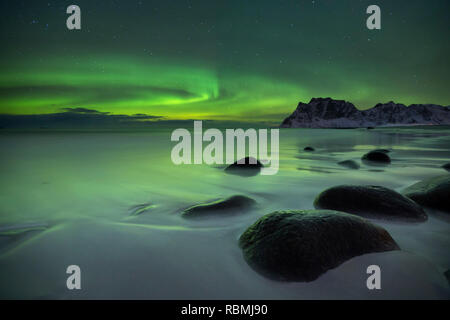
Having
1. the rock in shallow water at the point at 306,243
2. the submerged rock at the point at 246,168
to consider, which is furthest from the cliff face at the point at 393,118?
the rock in shallow water at the point at 306,243

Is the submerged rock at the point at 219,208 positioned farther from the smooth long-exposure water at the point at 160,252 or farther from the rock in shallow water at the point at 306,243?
the rock in shallow water at the point at 306,243

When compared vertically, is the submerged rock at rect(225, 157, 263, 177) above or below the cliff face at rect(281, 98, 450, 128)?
below

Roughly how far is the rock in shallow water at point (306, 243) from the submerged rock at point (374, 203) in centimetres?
69

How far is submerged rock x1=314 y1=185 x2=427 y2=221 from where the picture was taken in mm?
2545

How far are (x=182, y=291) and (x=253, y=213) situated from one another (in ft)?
Result: 4.91

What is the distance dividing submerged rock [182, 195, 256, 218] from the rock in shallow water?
2.62 ft

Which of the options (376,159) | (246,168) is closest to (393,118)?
(376,159)

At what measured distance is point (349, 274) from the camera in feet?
5.36

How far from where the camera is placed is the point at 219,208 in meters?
2.87

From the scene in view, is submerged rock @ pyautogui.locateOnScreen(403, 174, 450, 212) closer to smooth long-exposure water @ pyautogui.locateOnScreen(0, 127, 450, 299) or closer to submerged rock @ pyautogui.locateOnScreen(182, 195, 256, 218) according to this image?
smooth long-exposure water @ pyautogui.locateOnScreen(0, 127, 450, 299)

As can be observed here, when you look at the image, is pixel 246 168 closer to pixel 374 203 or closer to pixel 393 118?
pixel 374 203

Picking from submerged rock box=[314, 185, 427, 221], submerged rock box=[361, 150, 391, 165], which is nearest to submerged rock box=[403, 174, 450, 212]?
submerged rock box=[314, 185, 427, 221]

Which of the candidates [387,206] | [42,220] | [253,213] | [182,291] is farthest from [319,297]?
[42,220]

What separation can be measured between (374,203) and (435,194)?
2.97 feet
